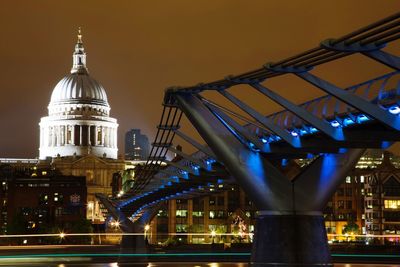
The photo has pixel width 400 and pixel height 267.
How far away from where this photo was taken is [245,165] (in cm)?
3659

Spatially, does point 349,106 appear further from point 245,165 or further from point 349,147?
point 245,165

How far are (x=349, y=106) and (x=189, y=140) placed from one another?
1931cm

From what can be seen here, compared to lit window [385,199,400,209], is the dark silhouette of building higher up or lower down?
higher up

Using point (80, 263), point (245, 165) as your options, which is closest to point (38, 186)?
point (80, 263)

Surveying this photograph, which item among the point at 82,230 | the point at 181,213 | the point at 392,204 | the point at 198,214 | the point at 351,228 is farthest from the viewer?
the point at 198,214

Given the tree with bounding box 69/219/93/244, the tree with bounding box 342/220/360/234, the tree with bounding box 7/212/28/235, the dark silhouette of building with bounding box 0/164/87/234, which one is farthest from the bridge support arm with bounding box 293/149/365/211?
the dark silhouette of building with bounding box 0/164/87/234

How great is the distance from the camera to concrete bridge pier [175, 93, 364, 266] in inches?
1404

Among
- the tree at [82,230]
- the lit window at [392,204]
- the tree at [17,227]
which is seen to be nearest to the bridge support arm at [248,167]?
the lit window at [392,204]

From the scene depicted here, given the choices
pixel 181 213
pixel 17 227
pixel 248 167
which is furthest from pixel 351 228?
pixel 248 167

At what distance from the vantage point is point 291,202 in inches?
1417

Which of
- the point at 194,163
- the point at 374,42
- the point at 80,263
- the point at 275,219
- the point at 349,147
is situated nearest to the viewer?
the point at 374,42

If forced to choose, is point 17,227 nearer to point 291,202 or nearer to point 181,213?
point 181,213

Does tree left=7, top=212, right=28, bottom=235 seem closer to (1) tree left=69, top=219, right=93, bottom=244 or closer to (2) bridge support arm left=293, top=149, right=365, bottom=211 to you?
(1) tree left=69, top=219, right=93, bottom=244

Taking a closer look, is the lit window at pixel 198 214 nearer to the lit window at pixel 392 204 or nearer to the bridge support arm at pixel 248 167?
the lit window at pixel 392 204
